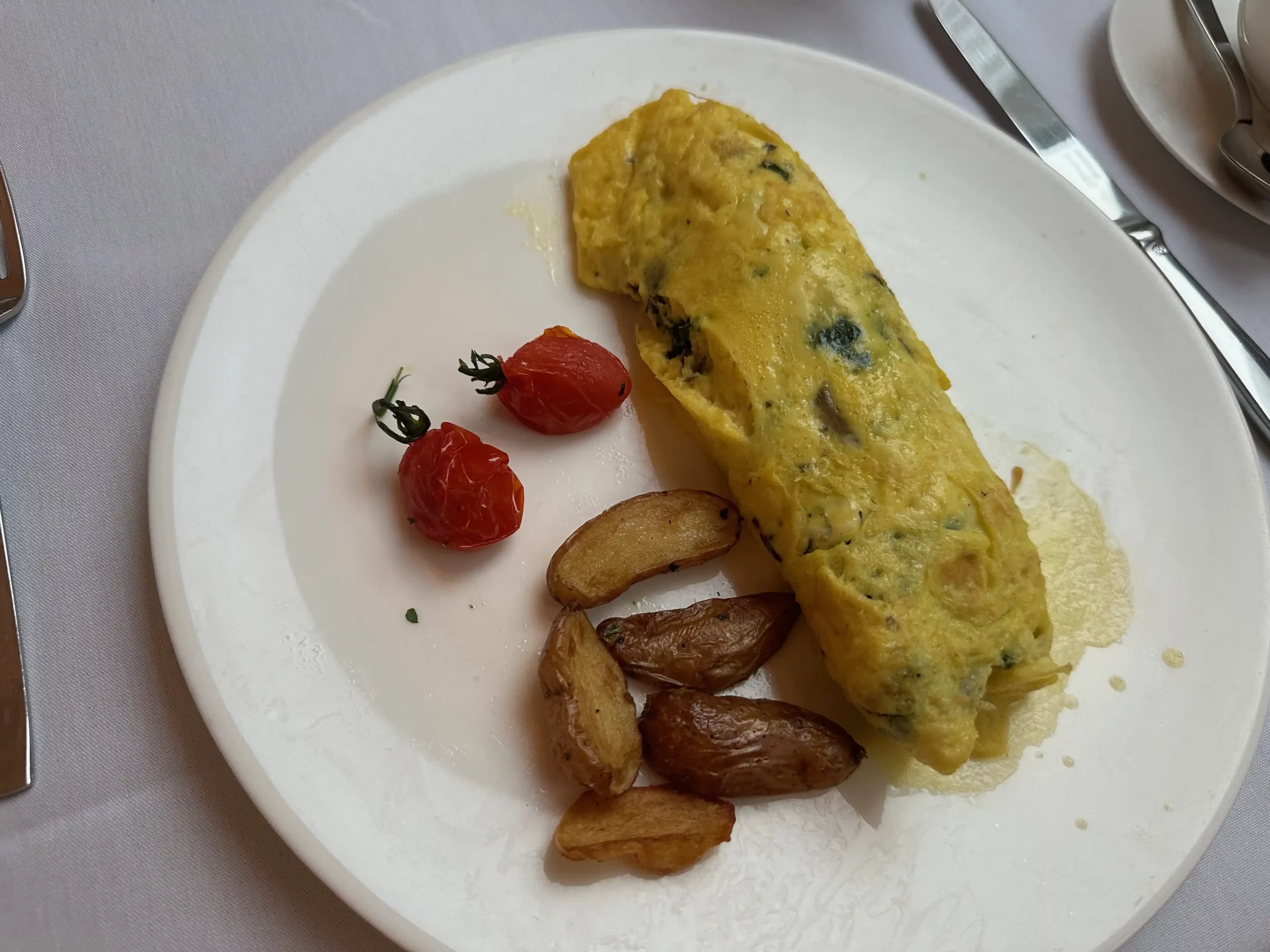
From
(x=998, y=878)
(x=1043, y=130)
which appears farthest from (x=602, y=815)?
(x=1043, y=130)

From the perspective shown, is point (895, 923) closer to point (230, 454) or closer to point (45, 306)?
point (230, 454)

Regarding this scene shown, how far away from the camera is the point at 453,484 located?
1543 millimetres

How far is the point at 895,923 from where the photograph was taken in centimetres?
146

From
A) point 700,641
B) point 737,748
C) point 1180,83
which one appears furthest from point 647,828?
point 1180,83

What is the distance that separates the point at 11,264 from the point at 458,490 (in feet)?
3.49

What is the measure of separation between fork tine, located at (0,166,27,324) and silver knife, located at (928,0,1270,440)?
94.0 inches

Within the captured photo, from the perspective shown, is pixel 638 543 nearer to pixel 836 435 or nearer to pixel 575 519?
pixel 575 519

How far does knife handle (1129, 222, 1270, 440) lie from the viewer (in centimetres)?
217

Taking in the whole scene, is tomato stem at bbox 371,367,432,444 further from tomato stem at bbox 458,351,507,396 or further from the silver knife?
the silver knife

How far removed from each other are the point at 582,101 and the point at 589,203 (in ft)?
0.96

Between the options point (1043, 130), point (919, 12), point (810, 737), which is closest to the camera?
point (810, 737)

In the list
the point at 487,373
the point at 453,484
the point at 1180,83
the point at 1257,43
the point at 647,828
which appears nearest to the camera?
the point at 647,828

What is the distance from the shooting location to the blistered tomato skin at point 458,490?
1.55 metres

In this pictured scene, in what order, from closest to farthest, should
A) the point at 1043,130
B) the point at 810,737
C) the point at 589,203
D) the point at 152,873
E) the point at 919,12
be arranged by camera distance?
the point at 152,873, the point at 810,737, the point at 589,203, the point at 1043,130, the point at 919,12
